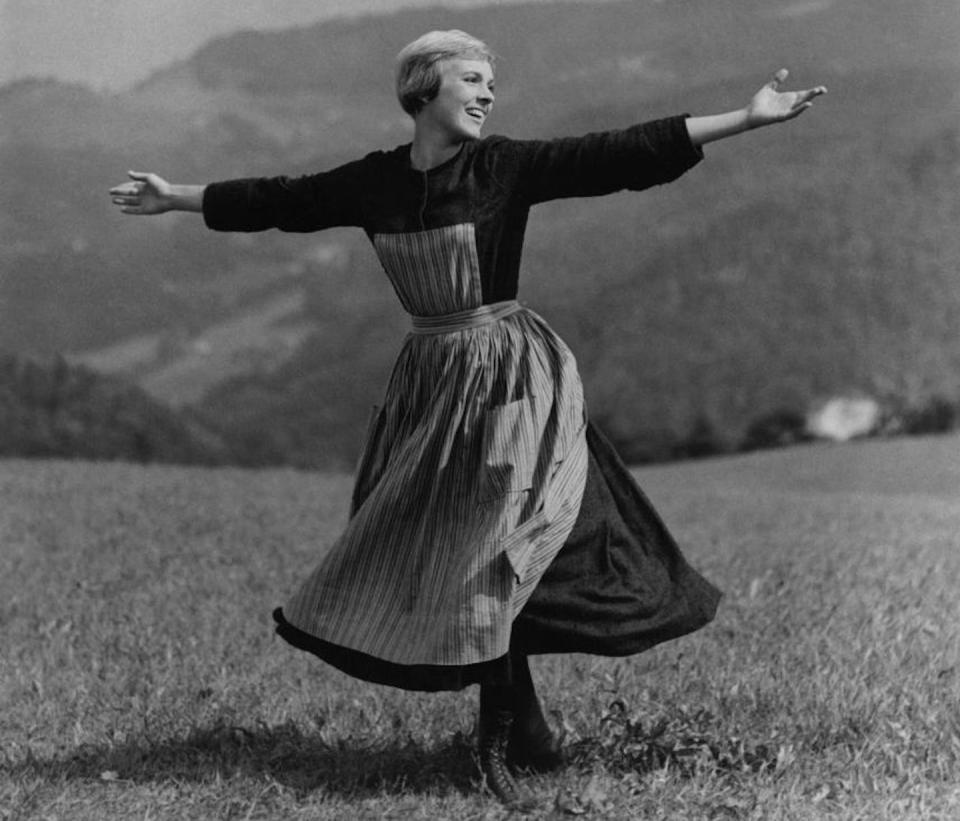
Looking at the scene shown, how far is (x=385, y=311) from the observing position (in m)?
25.5

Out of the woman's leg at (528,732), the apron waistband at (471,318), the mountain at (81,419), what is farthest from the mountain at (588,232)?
the apron waistband at (471,318)

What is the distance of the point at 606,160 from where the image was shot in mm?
3719

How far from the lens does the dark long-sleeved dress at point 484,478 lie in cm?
379

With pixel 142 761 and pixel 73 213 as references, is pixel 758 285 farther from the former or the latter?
pixel 142 761

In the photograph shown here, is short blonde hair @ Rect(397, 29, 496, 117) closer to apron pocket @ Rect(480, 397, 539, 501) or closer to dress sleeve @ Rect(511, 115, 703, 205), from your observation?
dress sleeve @ Rect(511, 115, 703, 205)

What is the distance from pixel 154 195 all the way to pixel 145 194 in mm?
34

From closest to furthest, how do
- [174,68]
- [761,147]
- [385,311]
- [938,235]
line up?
1. [938,235]
2. [385,311]
3. [761,147]
4. [174,68]

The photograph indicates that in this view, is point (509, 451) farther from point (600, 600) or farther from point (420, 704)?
point (420, 704)

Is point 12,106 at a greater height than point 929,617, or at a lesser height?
greater

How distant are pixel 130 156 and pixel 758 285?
43.6 feet

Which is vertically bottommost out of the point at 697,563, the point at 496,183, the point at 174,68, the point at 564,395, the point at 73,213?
the point at 697,563

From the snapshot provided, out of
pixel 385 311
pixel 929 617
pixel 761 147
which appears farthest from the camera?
pixel 761 147

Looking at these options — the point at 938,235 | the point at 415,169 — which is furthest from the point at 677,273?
the point at 415,169

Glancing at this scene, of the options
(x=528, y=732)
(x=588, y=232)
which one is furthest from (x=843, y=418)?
(x=528, y=732)
